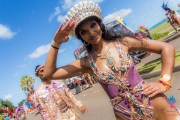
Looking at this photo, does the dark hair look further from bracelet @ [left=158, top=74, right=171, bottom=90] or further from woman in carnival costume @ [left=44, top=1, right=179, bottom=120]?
bracelet @ [left=158, top=74, right=171, bottom=90]

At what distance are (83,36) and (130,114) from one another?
0.89m

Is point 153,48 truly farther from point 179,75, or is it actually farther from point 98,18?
point 179,75

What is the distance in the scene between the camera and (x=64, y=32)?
89.6 inches

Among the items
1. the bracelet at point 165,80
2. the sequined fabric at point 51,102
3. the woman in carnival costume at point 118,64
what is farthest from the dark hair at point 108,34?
the sequined fabric at point 51,102

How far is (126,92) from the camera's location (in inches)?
84.0

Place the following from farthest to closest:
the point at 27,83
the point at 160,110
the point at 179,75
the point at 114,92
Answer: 1. the point at 27,83
2. the point at 179,75
3. the point at 114,92
4. the point at 160,110

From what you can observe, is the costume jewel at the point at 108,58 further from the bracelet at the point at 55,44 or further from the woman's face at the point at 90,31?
the bracelet at the point at 55,44

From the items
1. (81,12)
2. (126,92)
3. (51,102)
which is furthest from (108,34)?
(51,102)

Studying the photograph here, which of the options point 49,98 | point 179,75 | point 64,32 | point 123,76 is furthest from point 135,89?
point 179,75

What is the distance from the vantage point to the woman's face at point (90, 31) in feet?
7.41

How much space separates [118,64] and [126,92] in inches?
10.8

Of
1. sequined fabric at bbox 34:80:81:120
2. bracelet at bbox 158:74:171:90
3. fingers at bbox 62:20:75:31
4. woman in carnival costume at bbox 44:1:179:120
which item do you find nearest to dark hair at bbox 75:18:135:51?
woman in carnival costume at bbox 44:1:179:120

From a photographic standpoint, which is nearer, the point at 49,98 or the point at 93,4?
the point at 93,4

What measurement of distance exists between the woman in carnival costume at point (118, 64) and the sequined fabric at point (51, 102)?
2.09m
